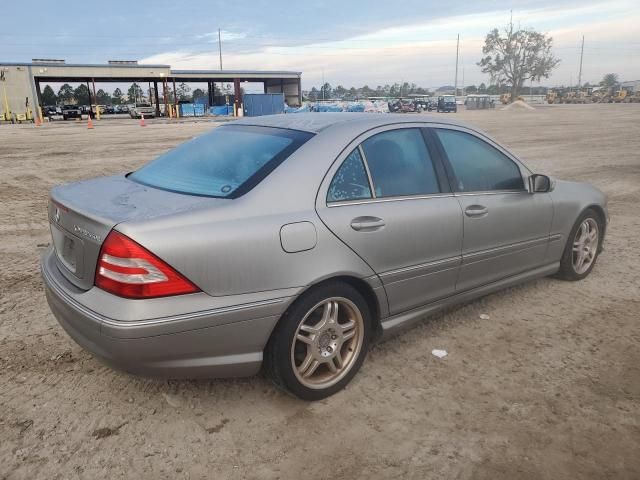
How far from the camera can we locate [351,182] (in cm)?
288

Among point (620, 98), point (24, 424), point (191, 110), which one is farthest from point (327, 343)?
point (620, 98)

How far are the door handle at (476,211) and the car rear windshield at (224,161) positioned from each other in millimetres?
1234

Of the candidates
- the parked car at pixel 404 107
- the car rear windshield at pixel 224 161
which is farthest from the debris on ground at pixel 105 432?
the parked car at pixel 404 107

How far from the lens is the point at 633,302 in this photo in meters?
4.18

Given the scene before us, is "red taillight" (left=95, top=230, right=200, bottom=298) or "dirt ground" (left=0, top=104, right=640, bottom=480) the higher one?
"red taillight" (left=95, top=230, right=200, bottom=298)

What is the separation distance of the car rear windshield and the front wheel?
70 centimetres

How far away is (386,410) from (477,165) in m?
1.89

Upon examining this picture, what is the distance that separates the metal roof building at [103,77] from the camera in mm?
42844

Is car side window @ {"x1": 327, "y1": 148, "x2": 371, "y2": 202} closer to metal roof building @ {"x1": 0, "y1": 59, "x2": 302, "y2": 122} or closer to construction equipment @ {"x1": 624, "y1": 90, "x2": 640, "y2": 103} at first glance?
metal roof building @ {"x1": 0, "y1": 59, "x2": 302, "y2": 122}

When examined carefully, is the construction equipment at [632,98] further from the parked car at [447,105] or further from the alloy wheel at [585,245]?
the alloy wheel at [585,245]

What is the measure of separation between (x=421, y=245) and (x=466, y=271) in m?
0.53

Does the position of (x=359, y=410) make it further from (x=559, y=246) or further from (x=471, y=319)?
(x=559, y=246)

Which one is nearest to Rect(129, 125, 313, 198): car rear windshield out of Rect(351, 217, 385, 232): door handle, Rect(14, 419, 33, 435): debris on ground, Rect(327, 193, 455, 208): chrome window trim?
Rect(327, 193, 455, 208): chrome window trim

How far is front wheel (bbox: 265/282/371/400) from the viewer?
2.60 metres
